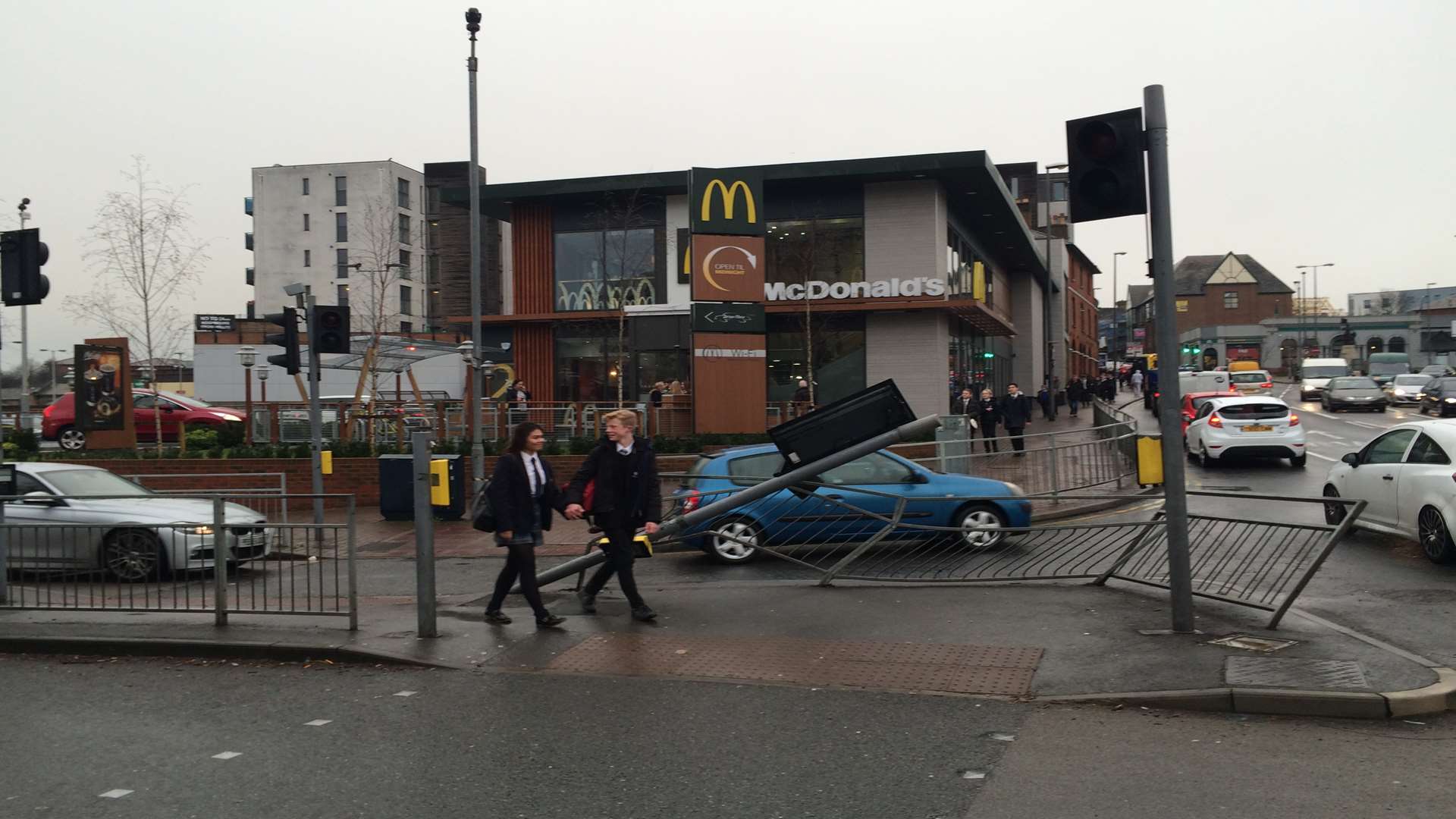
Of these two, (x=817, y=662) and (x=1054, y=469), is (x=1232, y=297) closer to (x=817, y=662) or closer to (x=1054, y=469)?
(x=1054, y=469)

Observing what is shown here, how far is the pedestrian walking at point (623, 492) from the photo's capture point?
9.00m

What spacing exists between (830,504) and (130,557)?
6.35 meters

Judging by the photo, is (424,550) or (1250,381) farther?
(1250,381)

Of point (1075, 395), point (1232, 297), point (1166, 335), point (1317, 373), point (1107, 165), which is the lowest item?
point (1075, 395)

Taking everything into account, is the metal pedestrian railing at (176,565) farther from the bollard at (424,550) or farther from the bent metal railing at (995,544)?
the bent metal railing at (995,544)

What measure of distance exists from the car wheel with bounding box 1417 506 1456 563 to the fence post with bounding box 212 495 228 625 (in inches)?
435

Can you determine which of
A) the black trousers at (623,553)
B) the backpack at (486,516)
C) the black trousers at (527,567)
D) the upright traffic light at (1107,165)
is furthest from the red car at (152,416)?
the upright traffic light at (1107,165)

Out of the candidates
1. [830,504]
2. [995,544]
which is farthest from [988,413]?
[830,504]

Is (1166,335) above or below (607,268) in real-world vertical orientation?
below

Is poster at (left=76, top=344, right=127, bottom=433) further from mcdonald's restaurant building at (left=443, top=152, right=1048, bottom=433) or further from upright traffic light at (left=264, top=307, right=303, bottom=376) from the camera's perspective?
mcdonald's restaurant building at (left=443, top=152, right=1048, bottom=433)

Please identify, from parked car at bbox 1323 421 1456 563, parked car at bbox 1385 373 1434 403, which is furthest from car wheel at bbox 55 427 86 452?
parked car at bbox 1385 373 1434 403

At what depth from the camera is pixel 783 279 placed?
112 feet

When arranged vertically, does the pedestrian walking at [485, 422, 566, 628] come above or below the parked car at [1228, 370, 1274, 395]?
below

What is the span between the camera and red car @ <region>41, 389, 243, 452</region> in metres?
29.4
